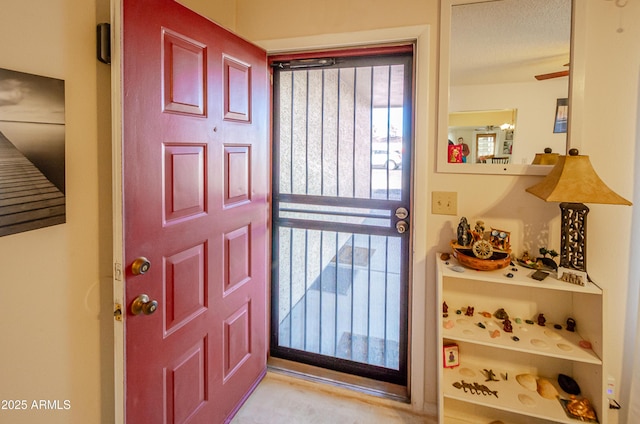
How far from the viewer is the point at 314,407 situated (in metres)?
1.95

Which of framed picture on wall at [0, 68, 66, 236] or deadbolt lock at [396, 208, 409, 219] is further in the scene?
deadbolt lock at [396, 208, 409, 219]

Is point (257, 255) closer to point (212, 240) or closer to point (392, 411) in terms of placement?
point (212, 240)

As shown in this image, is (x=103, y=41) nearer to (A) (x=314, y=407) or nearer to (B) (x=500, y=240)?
(B) (x=500, y=240)

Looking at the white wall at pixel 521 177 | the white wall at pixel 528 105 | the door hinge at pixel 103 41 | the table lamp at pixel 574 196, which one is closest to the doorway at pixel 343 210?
the white wall at pixel 521 177

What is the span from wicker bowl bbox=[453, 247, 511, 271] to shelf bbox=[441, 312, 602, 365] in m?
Result: 0.30

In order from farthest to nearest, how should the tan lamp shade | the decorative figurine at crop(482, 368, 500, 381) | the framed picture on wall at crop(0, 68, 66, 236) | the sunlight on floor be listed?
the sunlight on floor → the decorative figurine at crop(482, 368, 500, 381) → the tan lamp shade → the framed picture on wall at crop(0, 68, 66, 236)

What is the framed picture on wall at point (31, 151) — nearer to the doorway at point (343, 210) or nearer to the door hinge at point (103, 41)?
the door hinge at point (103, 41)

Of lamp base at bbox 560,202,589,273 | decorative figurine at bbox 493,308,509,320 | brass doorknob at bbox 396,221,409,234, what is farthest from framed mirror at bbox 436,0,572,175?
decorative figurine at bbox 493,308,509,320

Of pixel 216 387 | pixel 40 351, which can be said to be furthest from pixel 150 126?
pixel 216 387

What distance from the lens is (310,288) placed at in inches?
91.8

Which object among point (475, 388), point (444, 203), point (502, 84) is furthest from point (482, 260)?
point (502, 84)

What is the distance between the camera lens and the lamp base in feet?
4.81

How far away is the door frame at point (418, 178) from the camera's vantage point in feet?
5.79

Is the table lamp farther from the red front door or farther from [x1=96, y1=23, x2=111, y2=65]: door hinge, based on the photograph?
[x1=96, y1=23, x2=111, y2=65]: door hinge
